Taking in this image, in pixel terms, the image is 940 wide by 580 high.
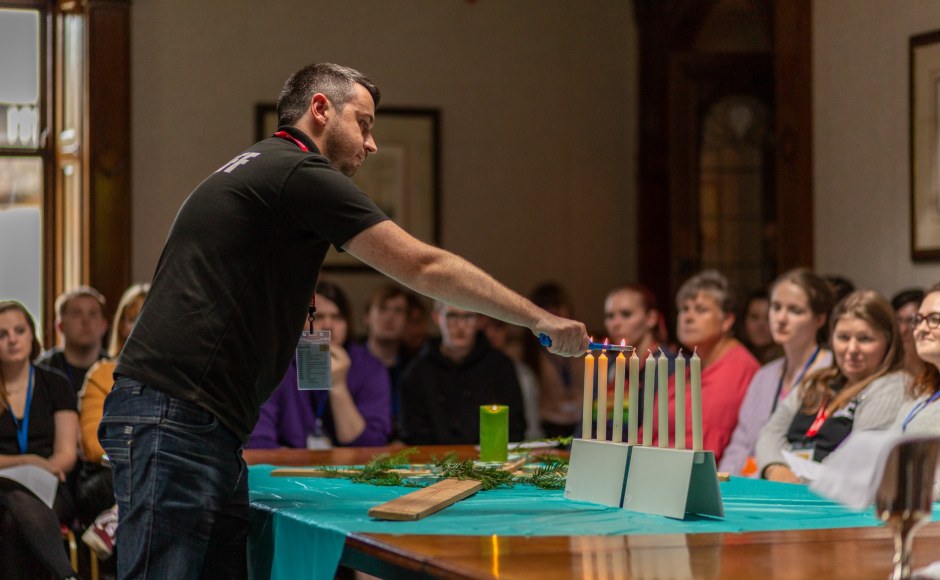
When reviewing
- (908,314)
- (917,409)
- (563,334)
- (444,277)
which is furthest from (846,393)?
(444,277)

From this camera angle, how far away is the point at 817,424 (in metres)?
3.87

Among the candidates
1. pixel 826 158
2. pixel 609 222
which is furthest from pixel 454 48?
pixel 826 158

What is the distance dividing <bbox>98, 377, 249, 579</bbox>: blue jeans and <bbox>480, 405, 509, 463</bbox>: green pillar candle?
3.45 ft

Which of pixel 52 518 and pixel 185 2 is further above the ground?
pixel 185 2

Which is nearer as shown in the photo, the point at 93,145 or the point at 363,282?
the point at 93,145

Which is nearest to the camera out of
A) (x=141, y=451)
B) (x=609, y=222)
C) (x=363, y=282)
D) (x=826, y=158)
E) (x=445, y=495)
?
(x=141, y=451)

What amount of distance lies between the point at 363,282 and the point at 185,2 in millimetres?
1813

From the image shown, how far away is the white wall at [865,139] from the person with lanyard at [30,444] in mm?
3252

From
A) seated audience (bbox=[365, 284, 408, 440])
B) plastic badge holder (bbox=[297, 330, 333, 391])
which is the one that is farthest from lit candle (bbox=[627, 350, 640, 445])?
seated audience (bbox=[365, 284, 408, 440])

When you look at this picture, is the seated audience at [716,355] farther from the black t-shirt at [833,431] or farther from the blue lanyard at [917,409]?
the blue lanyard at [917,409]

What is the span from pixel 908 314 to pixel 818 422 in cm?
95

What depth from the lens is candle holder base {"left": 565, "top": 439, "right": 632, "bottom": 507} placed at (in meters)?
2.38

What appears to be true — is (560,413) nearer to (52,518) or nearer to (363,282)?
(363,282)

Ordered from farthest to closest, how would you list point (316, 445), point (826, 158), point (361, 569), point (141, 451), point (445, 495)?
point (826, 158), point (316, 445), point (445, 495), point (141, 451), point (361, 569)
